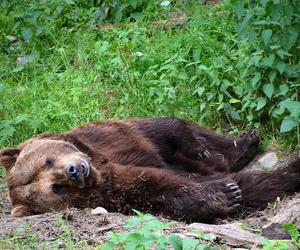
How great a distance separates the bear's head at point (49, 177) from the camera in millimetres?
6426

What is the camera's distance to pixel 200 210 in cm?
647

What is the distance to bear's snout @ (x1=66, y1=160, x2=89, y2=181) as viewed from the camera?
20.8 feet

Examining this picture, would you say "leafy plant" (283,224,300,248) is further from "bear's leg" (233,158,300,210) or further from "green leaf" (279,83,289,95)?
"green leaf" (279,83,289,95)

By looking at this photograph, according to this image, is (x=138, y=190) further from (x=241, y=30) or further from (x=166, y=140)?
(x=241, y=30)

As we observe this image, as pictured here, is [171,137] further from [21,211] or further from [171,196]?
[21,211]

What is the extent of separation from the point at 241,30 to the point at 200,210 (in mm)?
1608

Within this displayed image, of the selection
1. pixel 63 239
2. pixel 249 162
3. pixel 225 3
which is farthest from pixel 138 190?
pixel 225 3

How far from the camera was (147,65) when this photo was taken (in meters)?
8.99

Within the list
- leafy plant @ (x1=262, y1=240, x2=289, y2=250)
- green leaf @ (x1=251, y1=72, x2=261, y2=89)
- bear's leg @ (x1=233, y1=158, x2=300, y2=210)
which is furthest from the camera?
green leaf @ (x1=251, y1=72, x2=261, y2=89)

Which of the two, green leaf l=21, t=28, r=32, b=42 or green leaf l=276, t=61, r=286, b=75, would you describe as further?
green leaf l=21, t=28, r=32, b=42

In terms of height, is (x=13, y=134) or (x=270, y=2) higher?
(x=270, y=2)

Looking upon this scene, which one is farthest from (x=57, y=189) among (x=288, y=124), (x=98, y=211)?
(x=288, y=124)

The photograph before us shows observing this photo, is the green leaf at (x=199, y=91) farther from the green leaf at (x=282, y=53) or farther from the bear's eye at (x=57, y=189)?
the bear's eye at (x=57, y=189)

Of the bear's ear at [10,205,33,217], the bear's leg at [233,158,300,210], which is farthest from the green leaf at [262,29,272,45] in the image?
the bear's ear at [10,205,33,217]
